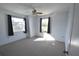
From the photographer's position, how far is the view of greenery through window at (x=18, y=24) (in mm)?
4605

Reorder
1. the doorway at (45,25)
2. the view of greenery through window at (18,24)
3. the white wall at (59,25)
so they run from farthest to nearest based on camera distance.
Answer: the doorway at (45,25) < the view of greenery through window at (18,24) < the white wall at (59,25)

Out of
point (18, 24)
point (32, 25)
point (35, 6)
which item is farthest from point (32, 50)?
point (32, 25)

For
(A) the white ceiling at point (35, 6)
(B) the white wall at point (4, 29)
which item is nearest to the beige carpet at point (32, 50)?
(B) the white wall at point (4, 29)

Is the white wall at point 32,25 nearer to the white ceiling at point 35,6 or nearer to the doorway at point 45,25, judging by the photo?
the doorway at point 45,25

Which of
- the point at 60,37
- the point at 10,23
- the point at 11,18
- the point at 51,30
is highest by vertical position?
the point at 11,18

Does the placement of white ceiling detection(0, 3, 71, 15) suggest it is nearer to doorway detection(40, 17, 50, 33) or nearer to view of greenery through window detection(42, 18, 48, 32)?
doorway detection(40, 17, 50, 33)

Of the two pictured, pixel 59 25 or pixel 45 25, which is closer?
pixel 59 25

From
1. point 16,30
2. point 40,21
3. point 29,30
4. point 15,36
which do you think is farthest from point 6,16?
point 40,21

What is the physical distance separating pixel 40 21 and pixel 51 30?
1.50m

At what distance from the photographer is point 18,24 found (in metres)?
5.00

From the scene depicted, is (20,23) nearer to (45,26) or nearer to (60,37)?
(45,26)

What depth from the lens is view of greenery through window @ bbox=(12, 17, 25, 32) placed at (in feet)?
15.1

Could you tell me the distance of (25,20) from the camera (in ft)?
18.6

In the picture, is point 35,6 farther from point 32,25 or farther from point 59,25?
point 32,25
